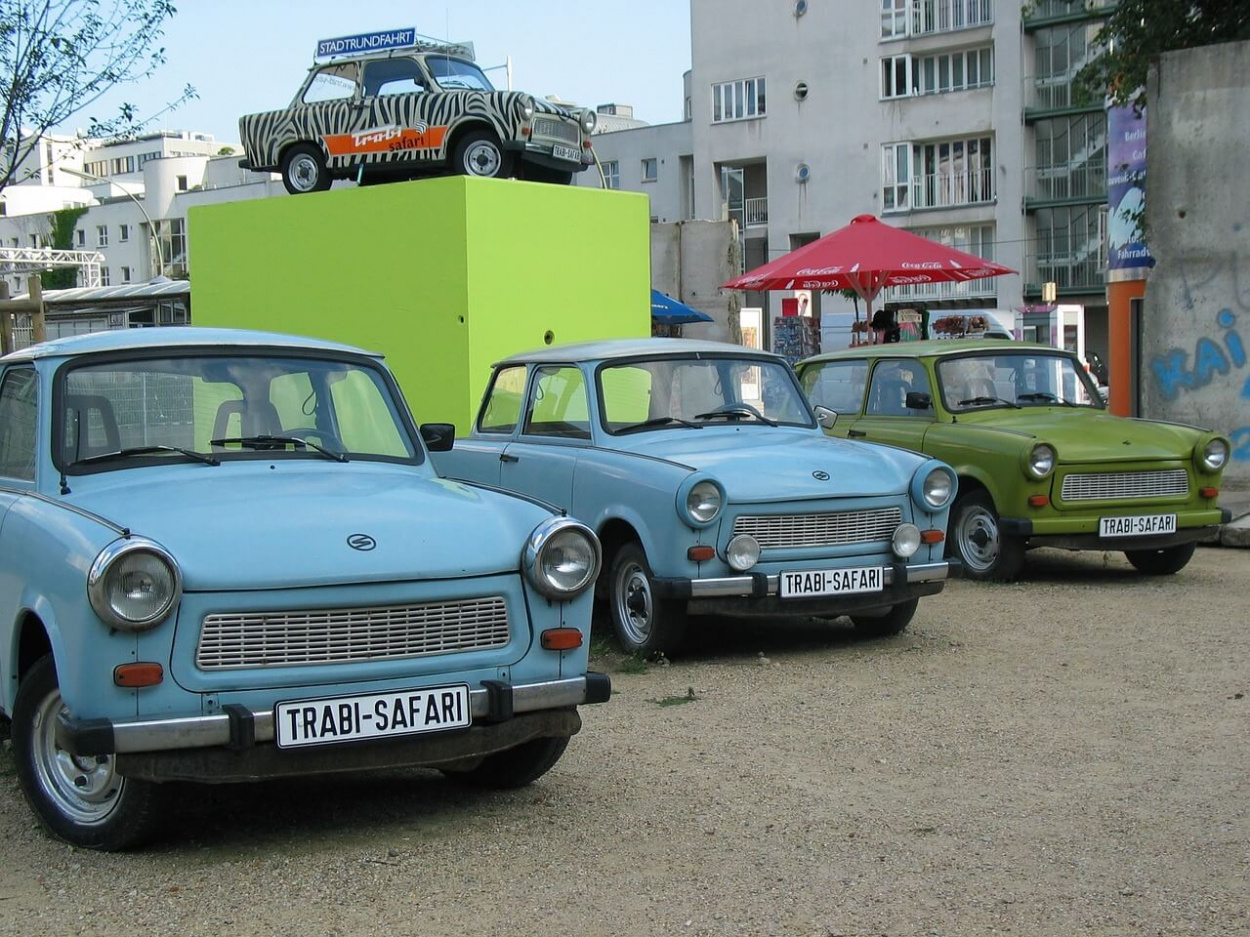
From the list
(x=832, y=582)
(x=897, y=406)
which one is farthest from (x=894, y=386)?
(x=832, y=582)

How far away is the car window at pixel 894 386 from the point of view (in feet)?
35.4

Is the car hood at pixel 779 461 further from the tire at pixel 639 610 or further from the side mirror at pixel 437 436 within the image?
the side mirror at pixel 437 436

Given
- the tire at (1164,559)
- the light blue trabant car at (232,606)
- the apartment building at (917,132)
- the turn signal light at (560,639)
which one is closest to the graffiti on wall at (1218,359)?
the tire at (1164,559)

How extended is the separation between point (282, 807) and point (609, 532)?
127 inches

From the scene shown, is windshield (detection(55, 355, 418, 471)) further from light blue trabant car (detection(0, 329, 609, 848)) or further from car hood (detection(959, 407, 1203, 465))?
car hood (detection(959, 407, 1203, 465))

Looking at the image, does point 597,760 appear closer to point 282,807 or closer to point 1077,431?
point 282,807

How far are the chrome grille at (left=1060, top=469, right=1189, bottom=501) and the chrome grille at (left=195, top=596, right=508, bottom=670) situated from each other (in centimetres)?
599

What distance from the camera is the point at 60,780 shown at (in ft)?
15.0

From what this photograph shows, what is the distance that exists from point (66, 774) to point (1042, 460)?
6785mm

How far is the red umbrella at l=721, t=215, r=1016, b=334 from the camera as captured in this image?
16.3 m

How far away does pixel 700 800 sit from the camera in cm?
511

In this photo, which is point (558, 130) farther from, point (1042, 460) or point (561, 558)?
point (561, 558)

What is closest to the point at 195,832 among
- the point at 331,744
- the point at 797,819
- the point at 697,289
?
the point at 331,744

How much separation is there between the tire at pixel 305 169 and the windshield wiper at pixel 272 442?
10044 millimetres
